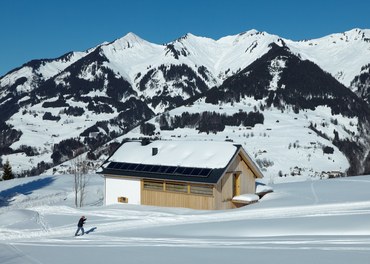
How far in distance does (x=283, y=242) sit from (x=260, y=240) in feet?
4.19

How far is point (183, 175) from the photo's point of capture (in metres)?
32.4

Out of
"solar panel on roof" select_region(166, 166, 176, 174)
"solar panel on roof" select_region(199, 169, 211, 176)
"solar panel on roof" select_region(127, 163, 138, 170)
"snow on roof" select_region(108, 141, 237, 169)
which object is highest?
"snow on roof" select_region(108, 141, 237, 169)

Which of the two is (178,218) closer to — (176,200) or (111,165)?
A: (176,200)

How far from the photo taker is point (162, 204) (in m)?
33.8

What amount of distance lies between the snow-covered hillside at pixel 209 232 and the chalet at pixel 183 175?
1.36 m

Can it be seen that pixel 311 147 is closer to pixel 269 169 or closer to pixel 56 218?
pixel 269 169

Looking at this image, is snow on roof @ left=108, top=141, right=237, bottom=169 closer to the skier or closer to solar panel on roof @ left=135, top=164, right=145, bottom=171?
solar panel on roof @ left=135, top=164, right=145, bottom=171

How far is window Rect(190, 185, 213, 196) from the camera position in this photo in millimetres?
31622

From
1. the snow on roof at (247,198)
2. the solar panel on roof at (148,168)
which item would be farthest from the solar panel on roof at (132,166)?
the snow on roof at (247,198)

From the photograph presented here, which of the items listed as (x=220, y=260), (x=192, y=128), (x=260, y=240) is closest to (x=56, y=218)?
(x=260, y=240)

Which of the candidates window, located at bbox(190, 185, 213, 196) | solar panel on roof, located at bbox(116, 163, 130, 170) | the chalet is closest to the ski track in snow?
window, located at bbox(190, 185, 213, 196)

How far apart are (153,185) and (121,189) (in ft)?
11.2

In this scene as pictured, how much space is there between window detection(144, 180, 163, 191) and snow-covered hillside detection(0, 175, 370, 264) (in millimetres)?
1771

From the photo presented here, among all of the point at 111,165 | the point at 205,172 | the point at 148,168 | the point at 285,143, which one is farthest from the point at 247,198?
the point at 285,143
